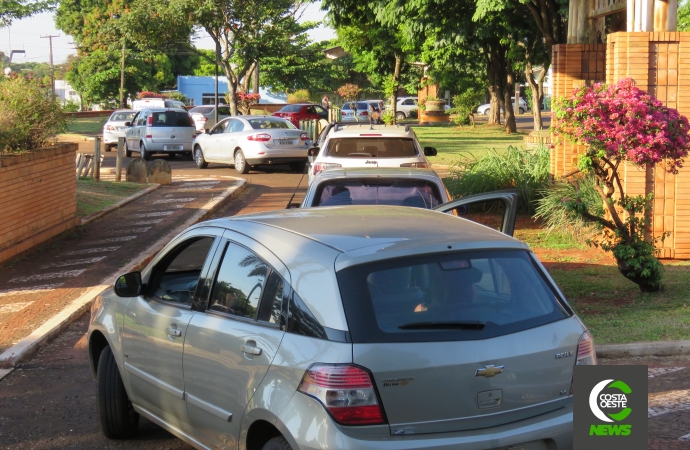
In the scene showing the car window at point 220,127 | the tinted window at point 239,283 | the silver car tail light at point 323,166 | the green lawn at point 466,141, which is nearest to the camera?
the tinted window at point 239,283

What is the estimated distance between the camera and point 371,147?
43.7ft

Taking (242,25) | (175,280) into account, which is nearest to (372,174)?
(175,280)

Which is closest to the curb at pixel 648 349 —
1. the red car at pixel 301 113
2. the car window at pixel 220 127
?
the car window at pixel 220 127

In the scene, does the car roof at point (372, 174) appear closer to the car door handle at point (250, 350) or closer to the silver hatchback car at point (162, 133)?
the car door handle at point (250, 350)

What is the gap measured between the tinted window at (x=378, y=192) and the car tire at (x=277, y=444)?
4694mm

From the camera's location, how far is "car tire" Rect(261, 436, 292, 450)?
3.93 meters

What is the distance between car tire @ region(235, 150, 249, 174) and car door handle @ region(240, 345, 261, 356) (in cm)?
2021

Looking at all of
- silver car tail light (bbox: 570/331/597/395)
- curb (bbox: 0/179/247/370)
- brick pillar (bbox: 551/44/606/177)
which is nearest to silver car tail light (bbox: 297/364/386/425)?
silver car tail light (bbox: 570/331/597/395)

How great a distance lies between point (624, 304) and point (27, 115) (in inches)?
355

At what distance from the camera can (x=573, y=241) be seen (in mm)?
13211

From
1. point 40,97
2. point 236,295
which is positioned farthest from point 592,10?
point 236,295

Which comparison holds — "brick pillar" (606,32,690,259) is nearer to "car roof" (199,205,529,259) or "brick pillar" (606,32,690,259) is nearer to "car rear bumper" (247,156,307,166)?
"car roof" (199,205,529,259)

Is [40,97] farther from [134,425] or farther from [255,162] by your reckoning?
[255,162]

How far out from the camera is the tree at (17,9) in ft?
157
